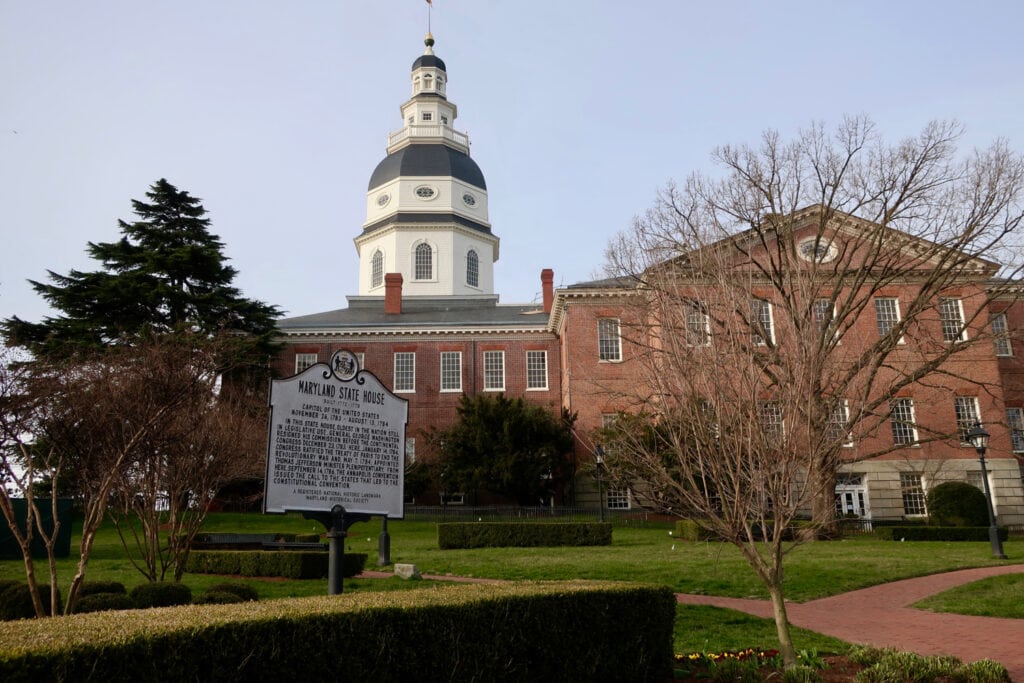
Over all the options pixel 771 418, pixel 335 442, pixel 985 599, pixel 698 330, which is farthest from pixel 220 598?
pixel 985 599

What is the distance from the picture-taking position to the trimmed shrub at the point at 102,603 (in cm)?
1072

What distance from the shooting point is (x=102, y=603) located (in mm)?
10789

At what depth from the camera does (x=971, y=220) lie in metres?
24.7

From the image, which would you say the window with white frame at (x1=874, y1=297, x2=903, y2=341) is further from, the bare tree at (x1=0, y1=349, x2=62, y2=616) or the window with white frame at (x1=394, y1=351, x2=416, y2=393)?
the bare tree at (x1=0, y1=349, x2=62, y2=616)

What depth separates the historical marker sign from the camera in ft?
26.8

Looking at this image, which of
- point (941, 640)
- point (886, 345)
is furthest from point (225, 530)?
point (941, 640)

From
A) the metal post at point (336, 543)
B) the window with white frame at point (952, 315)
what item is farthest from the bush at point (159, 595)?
the window with white frame at point (952, 315)

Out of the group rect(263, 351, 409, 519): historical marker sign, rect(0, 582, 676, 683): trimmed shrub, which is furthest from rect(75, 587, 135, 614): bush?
rect(0, 582, 676, 683): trimmed shrub

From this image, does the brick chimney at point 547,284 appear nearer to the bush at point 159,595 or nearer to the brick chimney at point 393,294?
the brick chimney at point 393,294

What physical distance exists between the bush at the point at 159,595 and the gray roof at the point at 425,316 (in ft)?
101

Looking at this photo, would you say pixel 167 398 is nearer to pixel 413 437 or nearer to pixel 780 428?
pixel 780 428

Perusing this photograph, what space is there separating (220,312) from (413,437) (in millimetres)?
11081

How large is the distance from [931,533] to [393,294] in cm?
2902

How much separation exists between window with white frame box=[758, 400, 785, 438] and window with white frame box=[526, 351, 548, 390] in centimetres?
3276
